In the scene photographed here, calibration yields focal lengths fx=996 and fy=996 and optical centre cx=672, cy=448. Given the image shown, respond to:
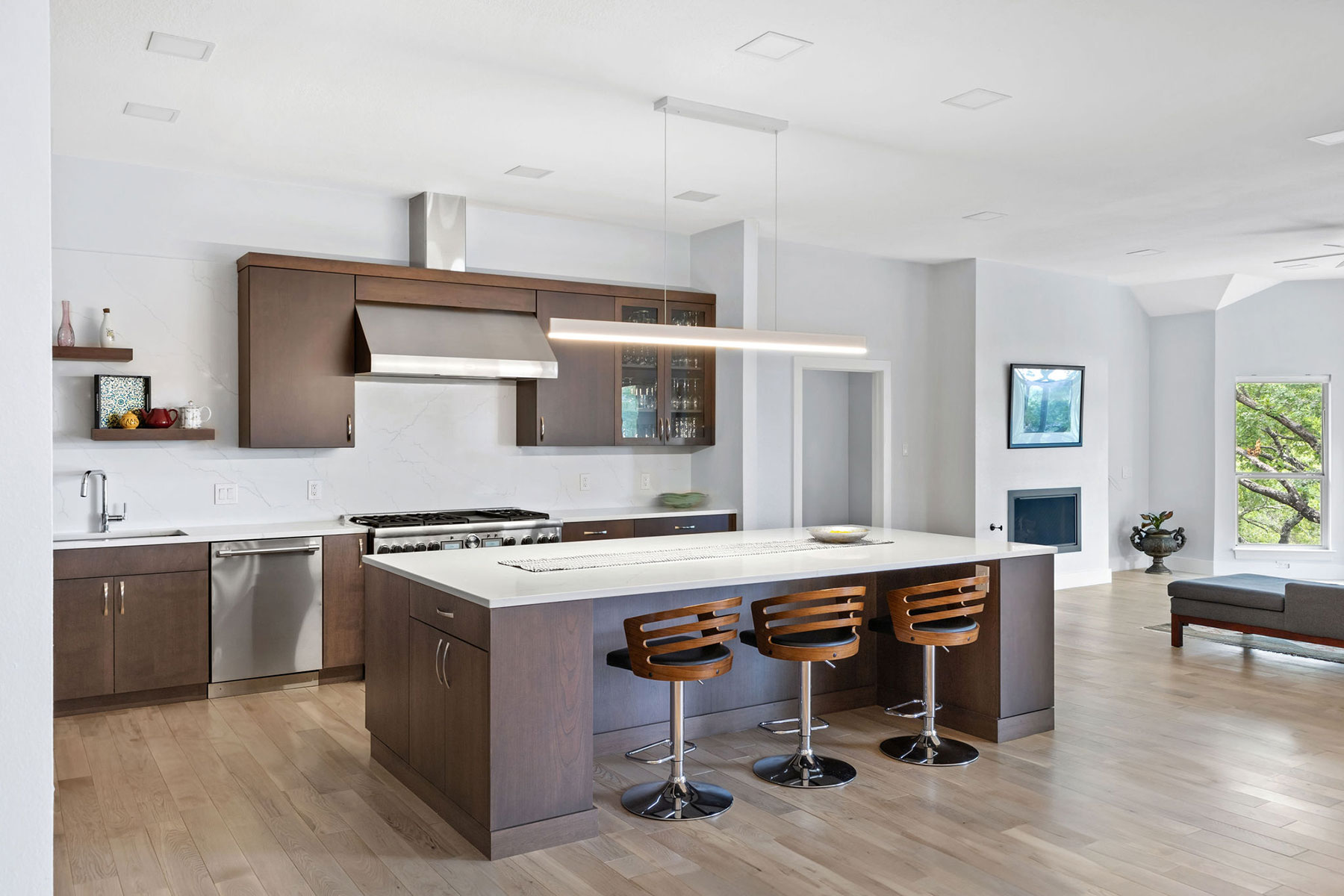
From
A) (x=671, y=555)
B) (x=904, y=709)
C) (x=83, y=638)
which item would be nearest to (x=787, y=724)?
(x=904, y=709)

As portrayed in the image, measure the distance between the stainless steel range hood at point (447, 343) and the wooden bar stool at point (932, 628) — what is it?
2.68 metres

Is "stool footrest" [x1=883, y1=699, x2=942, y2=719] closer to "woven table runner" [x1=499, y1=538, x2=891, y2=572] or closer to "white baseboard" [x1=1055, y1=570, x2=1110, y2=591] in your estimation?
"woven table runner" [x1=499, y1=538, x2=891, y2=572]

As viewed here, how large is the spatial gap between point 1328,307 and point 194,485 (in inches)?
376

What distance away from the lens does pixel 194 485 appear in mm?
5508

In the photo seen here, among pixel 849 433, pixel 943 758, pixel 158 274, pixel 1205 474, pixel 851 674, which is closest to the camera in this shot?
pixel 943 758

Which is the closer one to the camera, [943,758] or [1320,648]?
[943,758]

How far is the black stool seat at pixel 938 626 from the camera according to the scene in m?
4.11

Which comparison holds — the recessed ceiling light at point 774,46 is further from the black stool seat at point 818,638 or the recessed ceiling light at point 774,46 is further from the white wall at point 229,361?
the white wall at point 229,361

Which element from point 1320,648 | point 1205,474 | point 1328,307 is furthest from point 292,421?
point 1328,307

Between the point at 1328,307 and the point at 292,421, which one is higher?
the point at 1328,307

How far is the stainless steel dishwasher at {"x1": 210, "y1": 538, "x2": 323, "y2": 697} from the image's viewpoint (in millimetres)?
5117

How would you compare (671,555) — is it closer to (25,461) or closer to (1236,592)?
(25,461)

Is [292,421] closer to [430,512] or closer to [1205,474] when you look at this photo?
[430,512]

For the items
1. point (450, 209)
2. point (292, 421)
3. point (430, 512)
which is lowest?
point (430, 512)
